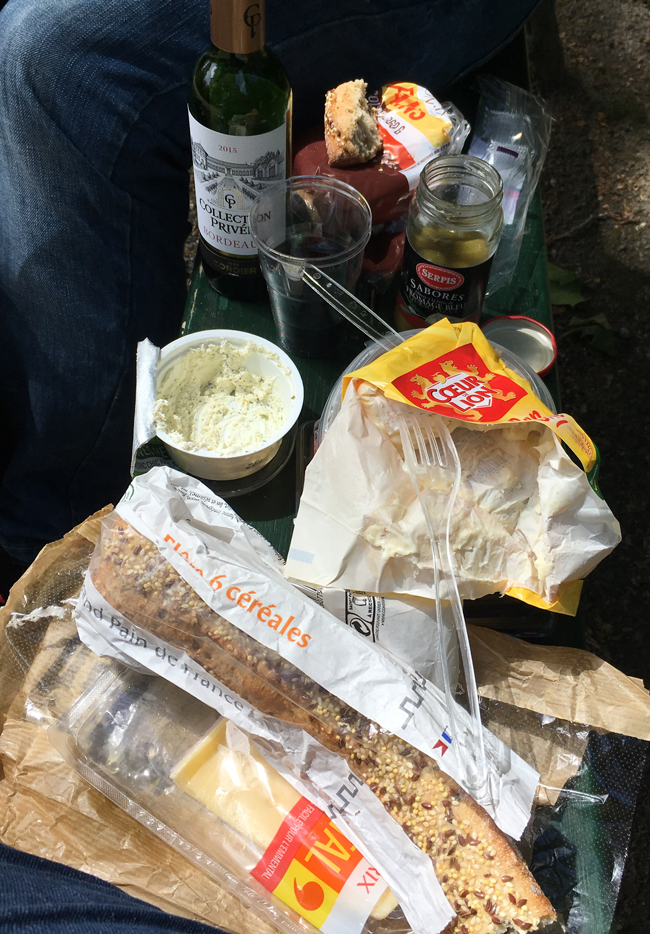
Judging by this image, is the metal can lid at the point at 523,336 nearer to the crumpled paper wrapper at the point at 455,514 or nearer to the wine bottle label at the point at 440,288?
the wine bottle label at the point at 440,288

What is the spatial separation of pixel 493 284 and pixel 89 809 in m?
0.85

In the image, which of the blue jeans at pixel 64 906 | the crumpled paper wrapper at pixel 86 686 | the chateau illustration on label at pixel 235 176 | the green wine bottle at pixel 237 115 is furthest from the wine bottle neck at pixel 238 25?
the blue jeans at pixel 64 906

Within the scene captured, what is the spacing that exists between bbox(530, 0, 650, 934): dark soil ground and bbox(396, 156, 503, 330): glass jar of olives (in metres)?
0.90

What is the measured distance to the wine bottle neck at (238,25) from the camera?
66 cm

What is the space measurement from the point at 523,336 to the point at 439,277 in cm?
22

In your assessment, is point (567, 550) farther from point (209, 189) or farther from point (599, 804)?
point (209, 189)

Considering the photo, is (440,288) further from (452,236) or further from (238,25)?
(238,25)

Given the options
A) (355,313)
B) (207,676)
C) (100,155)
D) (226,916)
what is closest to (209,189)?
(355,313)

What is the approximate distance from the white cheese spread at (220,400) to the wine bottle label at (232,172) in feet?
0.48

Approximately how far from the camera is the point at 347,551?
2.25ft

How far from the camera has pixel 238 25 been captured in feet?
2.20

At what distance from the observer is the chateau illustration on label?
77 cm

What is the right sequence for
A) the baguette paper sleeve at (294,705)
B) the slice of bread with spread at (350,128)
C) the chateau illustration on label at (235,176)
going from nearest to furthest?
the baguette paper sleeve at (294,705) < the chateau illustration on label at (235,176) < the slice of bread with spread at (350,128)

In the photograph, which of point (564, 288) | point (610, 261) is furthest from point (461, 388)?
point (610, 261)
